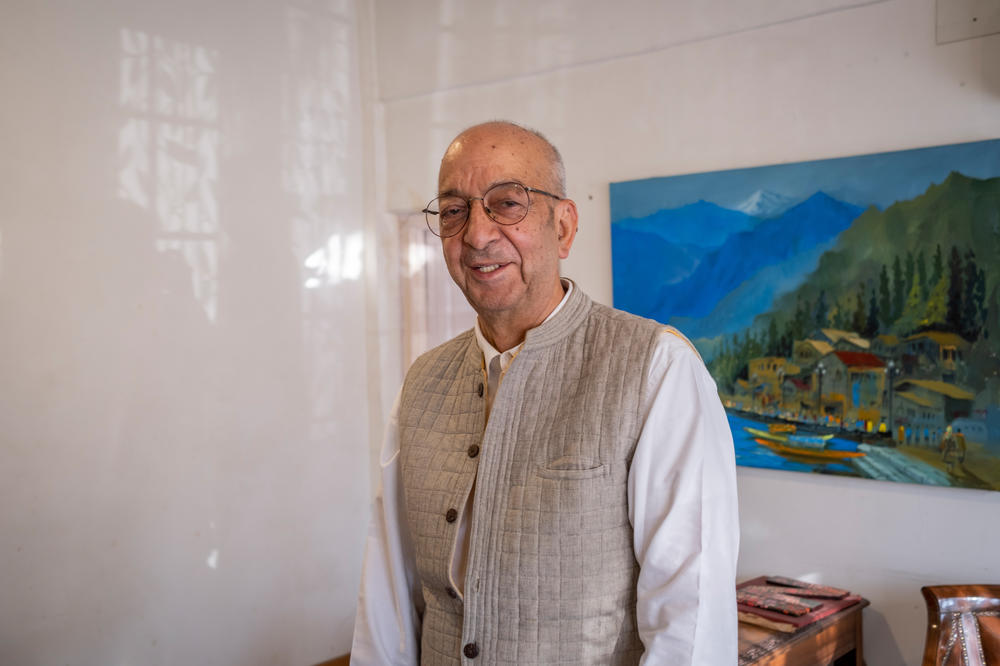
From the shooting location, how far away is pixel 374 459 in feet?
16.2

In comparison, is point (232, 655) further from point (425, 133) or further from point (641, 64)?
point (641, 64)

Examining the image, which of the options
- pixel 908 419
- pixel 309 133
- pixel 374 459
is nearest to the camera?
pixel 908 419

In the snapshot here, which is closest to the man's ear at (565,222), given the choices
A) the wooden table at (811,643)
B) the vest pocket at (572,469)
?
the vest pocket at (572,469)

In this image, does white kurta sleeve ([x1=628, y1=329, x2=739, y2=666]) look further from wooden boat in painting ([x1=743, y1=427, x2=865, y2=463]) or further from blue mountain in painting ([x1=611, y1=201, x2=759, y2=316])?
blue mountain in painting ([x1=611, y1=201, x2=759, y2=316])

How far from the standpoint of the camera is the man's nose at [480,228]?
5.18 ft

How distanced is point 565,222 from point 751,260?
1969 millimetres

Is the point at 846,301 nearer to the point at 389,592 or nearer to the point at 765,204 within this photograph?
the point at 765,204

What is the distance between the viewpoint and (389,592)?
6.00 ft

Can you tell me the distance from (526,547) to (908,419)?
2.12 metres

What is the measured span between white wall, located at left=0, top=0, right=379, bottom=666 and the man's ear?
2658mm

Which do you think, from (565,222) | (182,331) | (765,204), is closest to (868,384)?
(765,204)

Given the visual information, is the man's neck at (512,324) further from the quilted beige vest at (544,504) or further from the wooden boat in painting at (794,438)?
the wooden boat in painting at (794,438)

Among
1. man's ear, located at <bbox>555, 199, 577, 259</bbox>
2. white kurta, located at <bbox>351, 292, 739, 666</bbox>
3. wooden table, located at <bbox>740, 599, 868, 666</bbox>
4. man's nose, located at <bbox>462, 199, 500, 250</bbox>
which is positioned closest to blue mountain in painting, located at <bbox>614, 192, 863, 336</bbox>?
wooden table, located at <bbox>740, 599, 868, 666</bbox>

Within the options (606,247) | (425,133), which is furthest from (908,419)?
(425,133)
